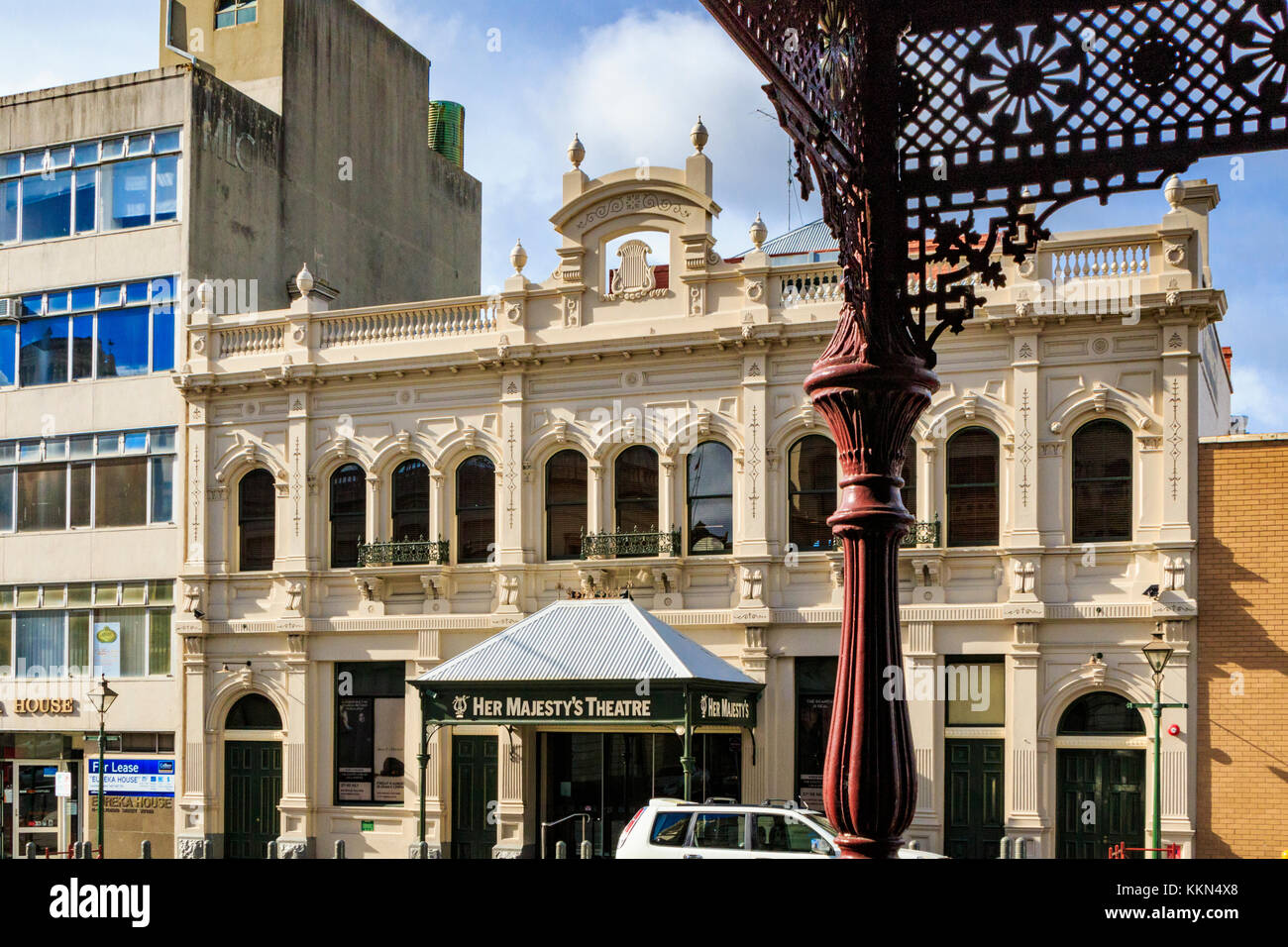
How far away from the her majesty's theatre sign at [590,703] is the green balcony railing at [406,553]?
433cm

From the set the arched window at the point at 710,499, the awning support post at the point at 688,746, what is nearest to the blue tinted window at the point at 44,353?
the arched window at the point at 710,499

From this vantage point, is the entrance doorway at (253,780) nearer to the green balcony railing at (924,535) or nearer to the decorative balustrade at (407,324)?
the decorative balustrade at (407,324)

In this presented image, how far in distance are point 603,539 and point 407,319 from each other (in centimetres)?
600

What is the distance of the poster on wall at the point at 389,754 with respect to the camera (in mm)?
27641

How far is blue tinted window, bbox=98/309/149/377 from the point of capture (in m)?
30.8

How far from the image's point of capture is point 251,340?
29922 millimetres

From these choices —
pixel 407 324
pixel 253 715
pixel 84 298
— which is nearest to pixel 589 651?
pixel 407 324

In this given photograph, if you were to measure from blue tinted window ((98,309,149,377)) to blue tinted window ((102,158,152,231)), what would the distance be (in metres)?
1.84

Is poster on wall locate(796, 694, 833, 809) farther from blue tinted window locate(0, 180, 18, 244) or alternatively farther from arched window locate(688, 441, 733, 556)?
blue tinted window locate(0, 180, 18, 244)

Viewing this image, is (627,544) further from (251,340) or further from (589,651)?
(251,340)

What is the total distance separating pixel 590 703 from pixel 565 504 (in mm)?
5492

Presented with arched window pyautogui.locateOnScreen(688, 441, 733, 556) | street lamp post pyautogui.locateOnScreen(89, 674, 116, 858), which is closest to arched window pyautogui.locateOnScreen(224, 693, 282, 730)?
street lamp post pyautogui.locateOnScreen(89, 674, 116, 858)
